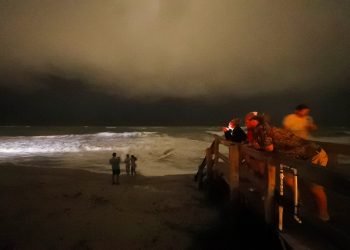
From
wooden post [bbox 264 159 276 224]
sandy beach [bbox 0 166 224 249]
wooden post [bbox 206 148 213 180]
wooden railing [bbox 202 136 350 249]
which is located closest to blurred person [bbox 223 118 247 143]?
wooden railing [bbox 202 136 350 249]

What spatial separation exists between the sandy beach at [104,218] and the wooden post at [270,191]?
1.92 m

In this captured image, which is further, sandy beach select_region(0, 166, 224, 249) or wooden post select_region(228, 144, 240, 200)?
wooden post select_region(228, 144, 240, 200)

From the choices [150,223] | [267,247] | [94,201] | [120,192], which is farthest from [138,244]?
[120,192]

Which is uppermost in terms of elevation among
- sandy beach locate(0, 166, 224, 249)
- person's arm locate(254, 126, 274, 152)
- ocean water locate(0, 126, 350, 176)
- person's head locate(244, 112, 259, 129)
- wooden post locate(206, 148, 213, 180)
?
person's head locate(244, 112, 259, 129)

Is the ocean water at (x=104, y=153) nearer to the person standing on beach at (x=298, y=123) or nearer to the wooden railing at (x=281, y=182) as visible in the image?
the wooden railing at (x=281, y=182)

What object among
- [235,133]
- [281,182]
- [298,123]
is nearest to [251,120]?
[298,123]

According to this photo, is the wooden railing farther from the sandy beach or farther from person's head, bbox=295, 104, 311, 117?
the sandy beach

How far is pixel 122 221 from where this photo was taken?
7832 mm

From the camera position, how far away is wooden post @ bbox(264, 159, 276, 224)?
16.0 feet

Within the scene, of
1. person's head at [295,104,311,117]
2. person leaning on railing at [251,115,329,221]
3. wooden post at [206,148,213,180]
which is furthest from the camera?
→ wooden post at [206,148,213,180]

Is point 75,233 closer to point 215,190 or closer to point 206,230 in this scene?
point 206,230

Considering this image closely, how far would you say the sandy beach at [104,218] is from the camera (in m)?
6.56

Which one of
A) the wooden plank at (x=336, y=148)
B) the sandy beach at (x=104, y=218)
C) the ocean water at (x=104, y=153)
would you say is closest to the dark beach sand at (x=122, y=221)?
the sandy beach at (x=104, y=218)

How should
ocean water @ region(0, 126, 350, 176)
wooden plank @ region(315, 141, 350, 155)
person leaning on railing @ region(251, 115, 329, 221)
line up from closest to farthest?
1. wooden plank @ region(315, 141, 350, 155)
2. person leaning on railing @ region(251, 115, 329, 221)
3. ocean water @ region(0, 126, 350, 176)
